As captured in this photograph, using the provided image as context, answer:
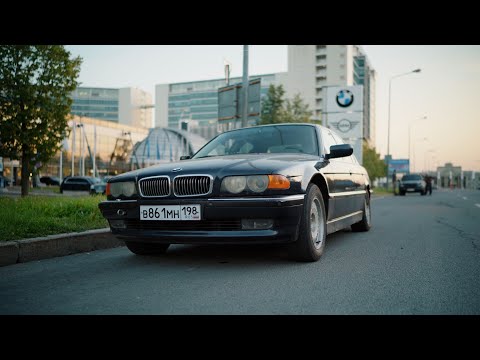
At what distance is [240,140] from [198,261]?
1746mm

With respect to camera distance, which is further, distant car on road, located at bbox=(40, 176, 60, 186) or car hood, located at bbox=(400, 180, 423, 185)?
distant car on road, located at bbox=(40, 176, 60, 186)

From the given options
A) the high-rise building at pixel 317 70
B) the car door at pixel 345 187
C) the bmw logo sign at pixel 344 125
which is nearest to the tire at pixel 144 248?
the car door at pixel 345 187

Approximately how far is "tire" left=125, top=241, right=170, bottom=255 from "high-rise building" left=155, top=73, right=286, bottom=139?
114 metres

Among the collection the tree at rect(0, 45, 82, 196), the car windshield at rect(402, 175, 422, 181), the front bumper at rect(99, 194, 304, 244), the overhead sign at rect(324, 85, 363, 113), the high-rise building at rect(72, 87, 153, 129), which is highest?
the high-rise building at rect(72, 87, 153, 129)

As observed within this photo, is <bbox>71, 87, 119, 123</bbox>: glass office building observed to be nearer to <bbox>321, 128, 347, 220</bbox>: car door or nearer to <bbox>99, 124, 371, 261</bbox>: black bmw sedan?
<bbox>321, 128, 347, 220</bbox>: car door

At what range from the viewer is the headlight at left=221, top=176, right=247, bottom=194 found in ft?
12.8

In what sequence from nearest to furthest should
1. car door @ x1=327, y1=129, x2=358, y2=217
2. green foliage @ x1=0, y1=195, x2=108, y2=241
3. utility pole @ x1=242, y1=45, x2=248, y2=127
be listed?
green foliage @ x1=0, y1=195, x2=108, y2=241 → car door @ x1=327, y1=129, x2=358, y2=217 → utility pole @ x1=242, y1=45, x2=248, y2=127

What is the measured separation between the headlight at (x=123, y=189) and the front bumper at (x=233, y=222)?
372 mm

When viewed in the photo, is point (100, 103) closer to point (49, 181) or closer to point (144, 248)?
point (49, 181)

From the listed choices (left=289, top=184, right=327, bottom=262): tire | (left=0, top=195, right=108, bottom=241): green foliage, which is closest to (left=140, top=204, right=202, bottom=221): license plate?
(left=289, top=184, right=327, bottom=262): tire

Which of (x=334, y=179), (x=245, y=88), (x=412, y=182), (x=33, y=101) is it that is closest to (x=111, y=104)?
(x=412, y=182)

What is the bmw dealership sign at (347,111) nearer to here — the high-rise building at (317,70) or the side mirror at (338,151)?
the side mirror at (338,151)
